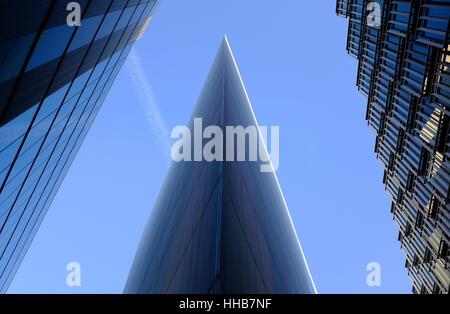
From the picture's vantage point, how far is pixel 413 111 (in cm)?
3725

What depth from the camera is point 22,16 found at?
798 centimetres

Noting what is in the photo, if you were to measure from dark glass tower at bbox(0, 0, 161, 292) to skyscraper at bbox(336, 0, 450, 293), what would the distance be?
108ft

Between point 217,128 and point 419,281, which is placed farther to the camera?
point 419,281

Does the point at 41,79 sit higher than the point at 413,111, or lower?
lower

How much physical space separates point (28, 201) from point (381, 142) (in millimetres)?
56784

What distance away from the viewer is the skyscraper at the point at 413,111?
1214 inches

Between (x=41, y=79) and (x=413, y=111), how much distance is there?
4382 centimetres

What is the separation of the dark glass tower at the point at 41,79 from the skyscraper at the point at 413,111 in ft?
108

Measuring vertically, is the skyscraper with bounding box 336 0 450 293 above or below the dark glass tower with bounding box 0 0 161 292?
above

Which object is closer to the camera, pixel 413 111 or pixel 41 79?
pixel 41 79

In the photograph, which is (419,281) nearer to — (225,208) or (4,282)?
(225,208)

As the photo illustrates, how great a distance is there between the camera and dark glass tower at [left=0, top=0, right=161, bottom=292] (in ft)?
28.5

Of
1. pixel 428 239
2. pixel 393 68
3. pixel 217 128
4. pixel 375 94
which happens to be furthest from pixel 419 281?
pixel 217 128
